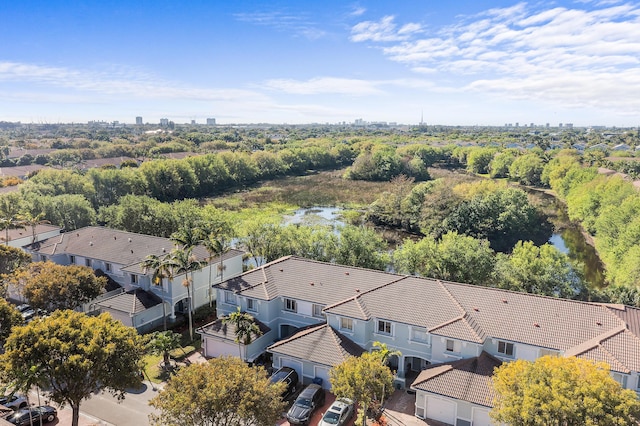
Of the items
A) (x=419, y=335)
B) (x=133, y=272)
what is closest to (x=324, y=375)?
(x=419, y=335)

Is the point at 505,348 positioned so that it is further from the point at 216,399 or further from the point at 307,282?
the point at 216,399

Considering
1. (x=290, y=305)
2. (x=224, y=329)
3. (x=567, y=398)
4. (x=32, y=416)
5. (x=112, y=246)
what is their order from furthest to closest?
(x=112, y=246)
(x=290, y=305)
(x=224, y=329)
(x=32, y=416)
(x=567, y=398)

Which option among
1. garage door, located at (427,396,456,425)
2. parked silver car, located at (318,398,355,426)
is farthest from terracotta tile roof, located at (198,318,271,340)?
garage door, located at (427,396,456,425)

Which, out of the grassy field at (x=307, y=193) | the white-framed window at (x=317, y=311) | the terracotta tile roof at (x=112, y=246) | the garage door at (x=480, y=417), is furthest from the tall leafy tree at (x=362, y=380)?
the grassy field at (x=307, y=193)

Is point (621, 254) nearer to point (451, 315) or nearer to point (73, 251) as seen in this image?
point (451, 315)

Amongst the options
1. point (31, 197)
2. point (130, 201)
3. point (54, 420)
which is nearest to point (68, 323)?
point (54, 420)

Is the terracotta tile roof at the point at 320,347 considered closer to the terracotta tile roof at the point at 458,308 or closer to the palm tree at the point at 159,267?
the terracotta tile roof at the point at 458,308
